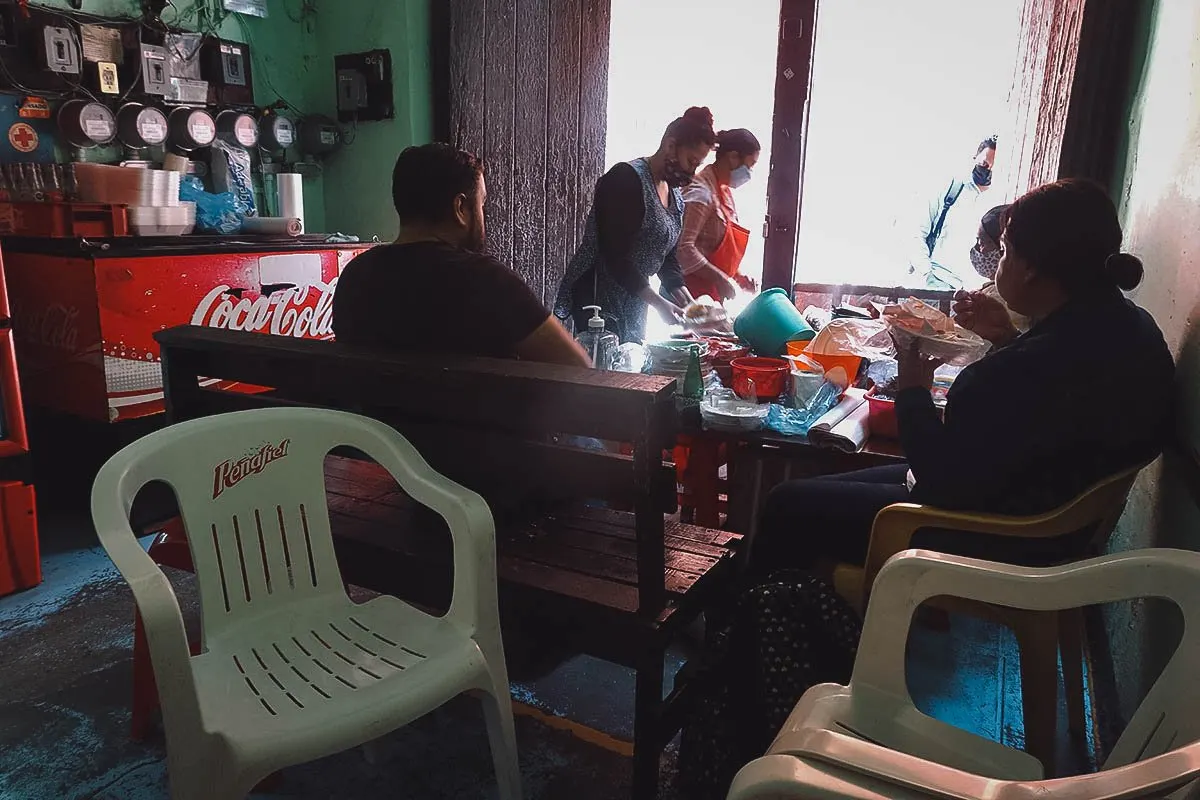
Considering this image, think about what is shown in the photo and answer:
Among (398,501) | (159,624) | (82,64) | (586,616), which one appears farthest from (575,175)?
(159,624)

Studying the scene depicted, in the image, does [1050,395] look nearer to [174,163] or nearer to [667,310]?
[667,310]

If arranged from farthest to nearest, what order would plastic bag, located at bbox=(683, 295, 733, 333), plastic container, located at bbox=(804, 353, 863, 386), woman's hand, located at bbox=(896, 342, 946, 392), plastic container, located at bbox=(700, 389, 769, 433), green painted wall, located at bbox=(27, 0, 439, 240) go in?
green painted wall, located at bbox=(27, 0, 439, 240)
plastic bag, located at bbox=(683, 295, 733, 333)
plastic container, located at bbox=(804, 353, 863, 386)
plastic container, located at bbox=(700, 389, 769, 433)
woman's hand, located at bbox=(896, 342, 946, 392)

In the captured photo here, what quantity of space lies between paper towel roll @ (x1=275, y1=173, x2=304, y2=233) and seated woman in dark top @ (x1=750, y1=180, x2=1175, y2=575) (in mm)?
3538

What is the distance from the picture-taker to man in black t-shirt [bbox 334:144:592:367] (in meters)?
1.70

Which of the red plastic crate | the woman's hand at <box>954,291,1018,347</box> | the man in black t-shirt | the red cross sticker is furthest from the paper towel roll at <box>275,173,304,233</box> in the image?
the woman's hand at <box>954,291,1018,347</box>

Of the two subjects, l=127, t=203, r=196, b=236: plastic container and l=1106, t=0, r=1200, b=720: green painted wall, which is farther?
l=127, t=203, r=196, b=236: plastic container

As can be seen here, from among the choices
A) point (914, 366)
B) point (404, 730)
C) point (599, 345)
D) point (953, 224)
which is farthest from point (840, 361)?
point (953, 224)

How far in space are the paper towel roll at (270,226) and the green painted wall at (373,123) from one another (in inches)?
35.2

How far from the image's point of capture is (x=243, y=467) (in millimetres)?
1523

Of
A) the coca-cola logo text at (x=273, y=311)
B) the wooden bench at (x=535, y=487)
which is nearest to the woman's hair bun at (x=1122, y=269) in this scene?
the wooden bench at (x=535, y=487)

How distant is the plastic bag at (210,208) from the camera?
12.1 ft

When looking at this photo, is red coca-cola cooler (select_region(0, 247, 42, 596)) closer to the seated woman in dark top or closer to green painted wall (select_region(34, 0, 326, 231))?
green painted wall (select_region(34, 0, 326, 231))

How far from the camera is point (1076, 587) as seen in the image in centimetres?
108

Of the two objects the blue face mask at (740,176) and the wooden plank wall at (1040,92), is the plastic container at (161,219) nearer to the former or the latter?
the blue face mask at (740,176)
